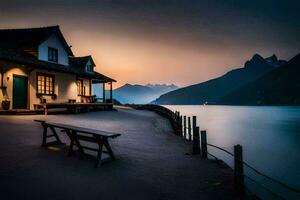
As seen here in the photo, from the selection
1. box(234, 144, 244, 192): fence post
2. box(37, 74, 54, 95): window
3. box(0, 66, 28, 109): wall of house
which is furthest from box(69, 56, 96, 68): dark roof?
box(234, 144, 244, 192): fence post

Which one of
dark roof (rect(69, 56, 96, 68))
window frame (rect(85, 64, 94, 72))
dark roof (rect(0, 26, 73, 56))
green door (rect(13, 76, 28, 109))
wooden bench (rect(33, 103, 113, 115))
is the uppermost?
dark roof (rect(0, 26, 73, 56))

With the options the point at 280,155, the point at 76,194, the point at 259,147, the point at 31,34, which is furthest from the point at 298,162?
the point at 31,34

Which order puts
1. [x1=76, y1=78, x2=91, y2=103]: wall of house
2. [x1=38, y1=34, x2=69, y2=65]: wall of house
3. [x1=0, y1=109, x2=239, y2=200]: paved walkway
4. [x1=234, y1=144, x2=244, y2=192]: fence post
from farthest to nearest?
1. [x1=76, y1=78, x2=91, y2=103]: wall of house
2. [x1=38, y1=34, x2=69, y2=65]: wall of house
3. [x1=234, y1=144, x2=244, y2=192]: fence post
4. [x1=0, y1=109, x2=239, y2=200]: paved walkway

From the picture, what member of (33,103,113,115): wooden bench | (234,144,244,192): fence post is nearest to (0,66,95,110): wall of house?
(33,103,113,115): wooden bench

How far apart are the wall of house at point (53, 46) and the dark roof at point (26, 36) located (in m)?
0.40

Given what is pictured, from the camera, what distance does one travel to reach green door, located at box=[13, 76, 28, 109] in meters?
18.7

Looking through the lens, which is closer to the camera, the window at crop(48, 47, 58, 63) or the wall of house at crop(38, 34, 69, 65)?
the wall of house at crop(38, 34, 69, 65)

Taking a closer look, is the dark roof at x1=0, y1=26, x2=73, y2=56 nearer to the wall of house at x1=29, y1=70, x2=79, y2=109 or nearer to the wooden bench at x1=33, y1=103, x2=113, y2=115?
the wall of house at x1=29, y1=70, x2=79, y2=109

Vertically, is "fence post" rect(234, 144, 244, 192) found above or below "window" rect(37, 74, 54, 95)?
below

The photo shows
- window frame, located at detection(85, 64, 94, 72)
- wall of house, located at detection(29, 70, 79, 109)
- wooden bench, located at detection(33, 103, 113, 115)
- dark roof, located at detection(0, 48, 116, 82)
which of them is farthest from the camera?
window frame, located at detection(85, 64, 94, 72)

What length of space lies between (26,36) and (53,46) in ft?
8.92

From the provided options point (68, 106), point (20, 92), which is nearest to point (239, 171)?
point (68, 106)

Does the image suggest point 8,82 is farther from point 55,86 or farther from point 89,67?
point 89,67

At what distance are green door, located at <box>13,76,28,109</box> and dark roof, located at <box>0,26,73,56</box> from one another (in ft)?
13.6
